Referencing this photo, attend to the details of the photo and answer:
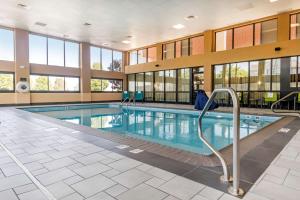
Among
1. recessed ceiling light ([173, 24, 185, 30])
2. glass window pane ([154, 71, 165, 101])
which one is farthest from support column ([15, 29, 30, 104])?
recessed ceiling light ([173, 24, 185, 30])

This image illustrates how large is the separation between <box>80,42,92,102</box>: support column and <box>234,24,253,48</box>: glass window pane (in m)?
8.95

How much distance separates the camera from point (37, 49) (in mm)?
10812

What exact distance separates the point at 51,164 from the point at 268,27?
964 centimetres

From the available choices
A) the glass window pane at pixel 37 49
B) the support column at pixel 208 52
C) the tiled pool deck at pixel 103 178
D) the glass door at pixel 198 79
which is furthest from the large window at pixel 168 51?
the tiled pool deck at pixel 103 178

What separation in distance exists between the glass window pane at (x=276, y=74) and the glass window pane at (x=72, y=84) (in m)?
11.0

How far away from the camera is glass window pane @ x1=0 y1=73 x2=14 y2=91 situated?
9.74 metres

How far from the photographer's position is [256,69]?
8680 mm

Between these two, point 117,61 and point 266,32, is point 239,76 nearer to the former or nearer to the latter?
point 266,32

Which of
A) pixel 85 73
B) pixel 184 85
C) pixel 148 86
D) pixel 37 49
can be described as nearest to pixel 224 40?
pixel 184 85

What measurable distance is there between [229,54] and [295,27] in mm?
2649

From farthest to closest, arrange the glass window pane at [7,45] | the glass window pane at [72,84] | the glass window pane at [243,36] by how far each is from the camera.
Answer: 1. the glass window pane at [72,84]
2. the glass window pane at [7,45]
3. the glass window pane at [243,36]

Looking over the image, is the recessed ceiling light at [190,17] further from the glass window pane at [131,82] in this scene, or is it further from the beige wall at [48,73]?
the glass window pane at [131,82]

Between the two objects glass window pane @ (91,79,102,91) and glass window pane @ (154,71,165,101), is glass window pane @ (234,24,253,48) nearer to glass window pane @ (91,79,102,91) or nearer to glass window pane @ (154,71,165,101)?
glass window pane @ (154,71,165,101)

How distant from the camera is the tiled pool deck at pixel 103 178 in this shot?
5.21ft
